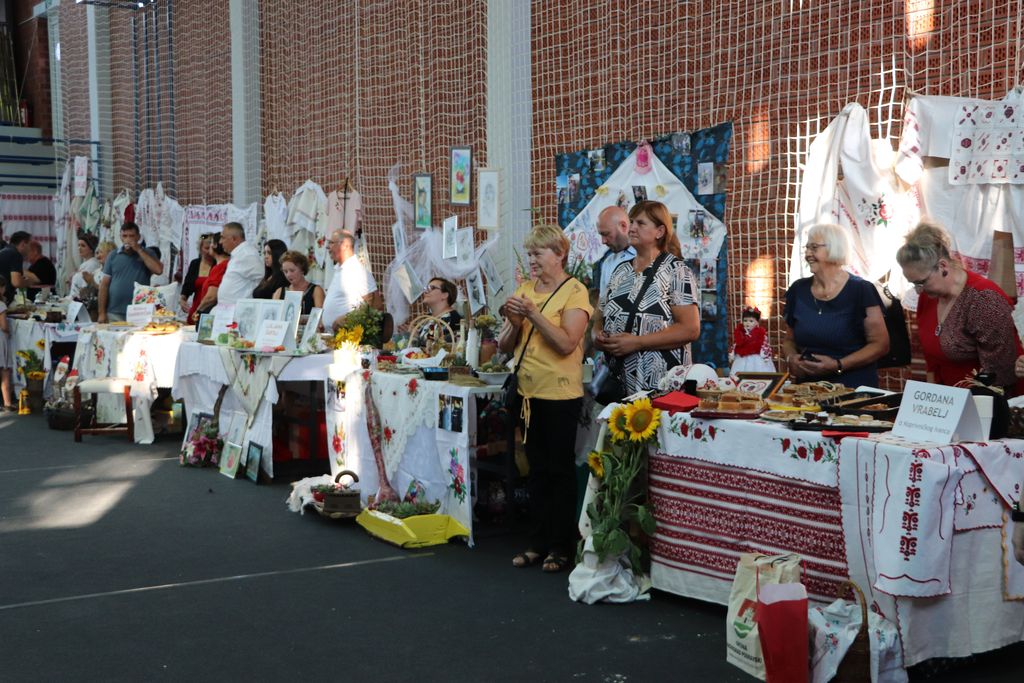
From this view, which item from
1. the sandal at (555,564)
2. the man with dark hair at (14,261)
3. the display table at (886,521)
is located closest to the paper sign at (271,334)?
the sandal at (555,564)

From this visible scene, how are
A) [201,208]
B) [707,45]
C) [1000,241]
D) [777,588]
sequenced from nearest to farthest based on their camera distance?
[777,588] → [1000,241] → [707,45] → [201,208]

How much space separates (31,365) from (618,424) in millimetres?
7269

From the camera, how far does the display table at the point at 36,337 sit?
9.20 metres

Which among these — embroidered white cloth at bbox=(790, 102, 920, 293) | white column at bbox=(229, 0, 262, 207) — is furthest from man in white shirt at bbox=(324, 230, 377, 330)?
white column at bbox=(229, 0, 262, 207)

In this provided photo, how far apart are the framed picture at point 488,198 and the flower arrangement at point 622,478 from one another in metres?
A: 3.50

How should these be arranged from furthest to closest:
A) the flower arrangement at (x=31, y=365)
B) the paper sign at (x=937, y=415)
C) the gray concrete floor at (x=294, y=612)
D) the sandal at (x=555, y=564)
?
the flower arrangement at (x=31, y=365), the sandal at (x=555, y=564), the gray concrete floor at (x=294, y=612), the paper sign at (x=937, y=415)

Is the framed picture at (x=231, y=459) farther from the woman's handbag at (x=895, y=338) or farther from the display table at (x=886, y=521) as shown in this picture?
the woman's handbag at (x=895, y=338)

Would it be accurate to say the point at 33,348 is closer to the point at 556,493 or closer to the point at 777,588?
the point at 556,493

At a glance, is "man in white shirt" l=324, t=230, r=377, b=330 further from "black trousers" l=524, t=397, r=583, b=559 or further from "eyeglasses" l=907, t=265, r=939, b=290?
"eyeglasses" l=907, t=265, r=939, b=290

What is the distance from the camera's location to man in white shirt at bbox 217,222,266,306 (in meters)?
8.44

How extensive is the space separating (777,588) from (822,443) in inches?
22.0

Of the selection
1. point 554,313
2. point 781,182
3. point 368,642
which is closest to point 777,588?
point 368,642

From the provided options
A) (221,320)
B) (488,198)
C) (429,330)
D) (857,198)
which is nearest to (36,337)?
(221,320)

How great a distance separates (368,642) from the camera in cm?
381
